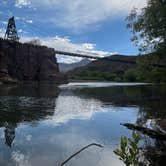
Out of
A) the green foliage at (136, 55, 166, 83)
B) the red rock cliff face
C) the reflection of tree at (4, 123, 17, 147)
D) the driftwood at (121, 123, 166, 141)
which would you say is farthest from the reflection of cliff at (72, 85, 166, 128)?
the red rock cliff face

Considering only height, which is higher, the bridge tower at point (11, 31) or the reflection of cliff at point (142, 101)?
the bridge tower at point (11, 31)

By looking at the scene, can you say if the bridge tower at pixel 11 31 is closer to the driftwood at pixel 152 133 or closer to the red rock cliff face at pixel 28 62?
the red rock cliff face at pixel 28 62

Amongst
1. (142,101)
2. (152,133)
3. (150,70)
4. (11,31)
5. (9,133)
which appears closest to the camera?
(152,133)

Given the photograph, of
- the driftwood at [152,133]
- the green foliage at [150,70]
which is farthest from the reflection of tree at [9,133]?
the green foliage at [150,70]

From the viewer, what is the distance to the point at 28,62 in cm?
11594

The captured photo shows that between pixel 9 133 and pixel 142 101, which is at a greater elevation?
pixel 142 101

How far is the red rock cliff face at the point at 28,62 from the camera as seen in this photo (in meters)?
106

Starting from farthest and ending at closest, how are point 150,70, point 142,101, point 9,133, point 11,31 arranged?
point 11,31 → point 142,101 → point 150,70 → point 9,133

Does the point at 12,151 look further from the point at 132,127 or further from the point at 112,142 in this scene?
the point at 132,127

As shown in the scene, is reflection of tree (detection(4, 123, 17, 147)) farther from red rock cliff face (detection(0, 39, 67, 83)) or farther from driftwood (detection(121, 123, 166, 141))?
red rock cliff face (detection(0, 39, 67, 83))

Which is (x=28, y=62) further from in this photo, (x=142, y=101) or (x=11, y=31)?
(x=142, y=101)

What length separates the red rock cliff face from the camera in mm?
106438

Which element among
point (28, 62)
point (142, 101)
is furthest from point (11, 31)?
point (142, 101)

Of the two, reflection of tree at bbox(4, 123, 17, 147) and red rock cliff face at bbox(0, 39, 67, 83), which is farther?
red rock cliff face at bbox(0, 39, 67, 83)
